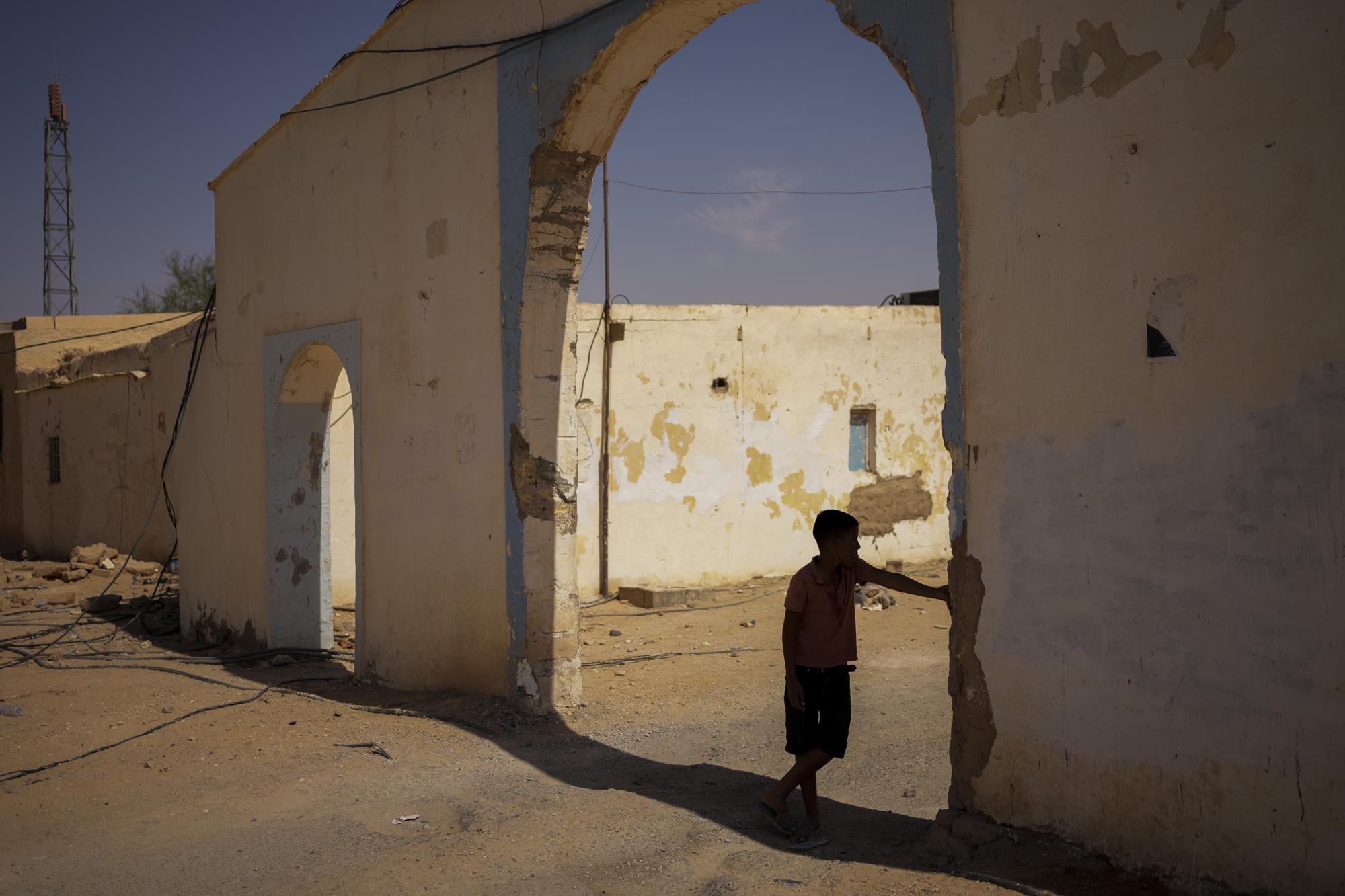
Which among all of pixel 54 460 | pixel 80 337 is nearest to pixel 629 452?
pixel 54 460

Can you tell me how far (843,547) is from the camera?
3686mm

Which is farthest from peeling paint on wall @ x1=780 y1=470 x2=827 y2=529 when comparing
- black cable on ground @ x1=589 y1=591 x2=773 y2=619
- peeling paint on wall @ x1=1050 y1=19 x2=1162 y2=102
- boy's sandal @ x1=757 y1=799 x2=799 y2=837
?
peeling paint on wall @ x1=1050 y1=19 x2=1162 y2=102

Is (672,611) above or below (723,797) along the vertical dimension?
below

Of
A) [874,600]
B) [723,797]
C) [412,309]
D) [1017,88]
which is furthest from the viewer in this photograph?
[874,600]

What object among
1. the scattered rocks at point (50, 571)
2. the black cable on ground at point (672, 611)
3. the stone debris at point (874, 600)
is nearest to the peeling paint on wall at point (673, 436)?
the black cable on ground at point (672, 611)

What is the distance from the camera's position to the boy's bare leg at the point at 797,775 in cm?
383

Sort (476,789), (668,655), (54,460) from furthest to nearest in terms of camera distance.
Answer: (54,460) → (668,655) → (476,789)

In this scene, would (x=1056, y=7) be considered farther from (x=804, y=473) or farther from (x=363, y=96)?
(x=804, y=473)

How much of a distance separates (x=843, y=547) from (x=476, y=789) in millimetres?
2142

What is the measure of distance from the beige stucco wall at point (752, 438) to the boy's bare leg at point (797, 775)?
681 centimetres

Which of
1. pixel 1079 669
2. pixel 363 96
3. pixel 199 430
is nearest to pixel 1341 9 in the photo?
pixel 1079 669

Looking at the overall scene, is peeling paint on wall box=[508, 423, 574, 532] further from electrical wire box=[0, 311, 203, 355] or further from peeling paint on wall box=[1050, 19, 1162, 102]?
electrical wire box=[0, 311, 203, 355]

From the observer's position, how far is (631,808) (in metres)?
4.23

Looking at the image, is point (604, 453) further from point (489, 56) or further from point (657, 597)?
point (489, 56)
